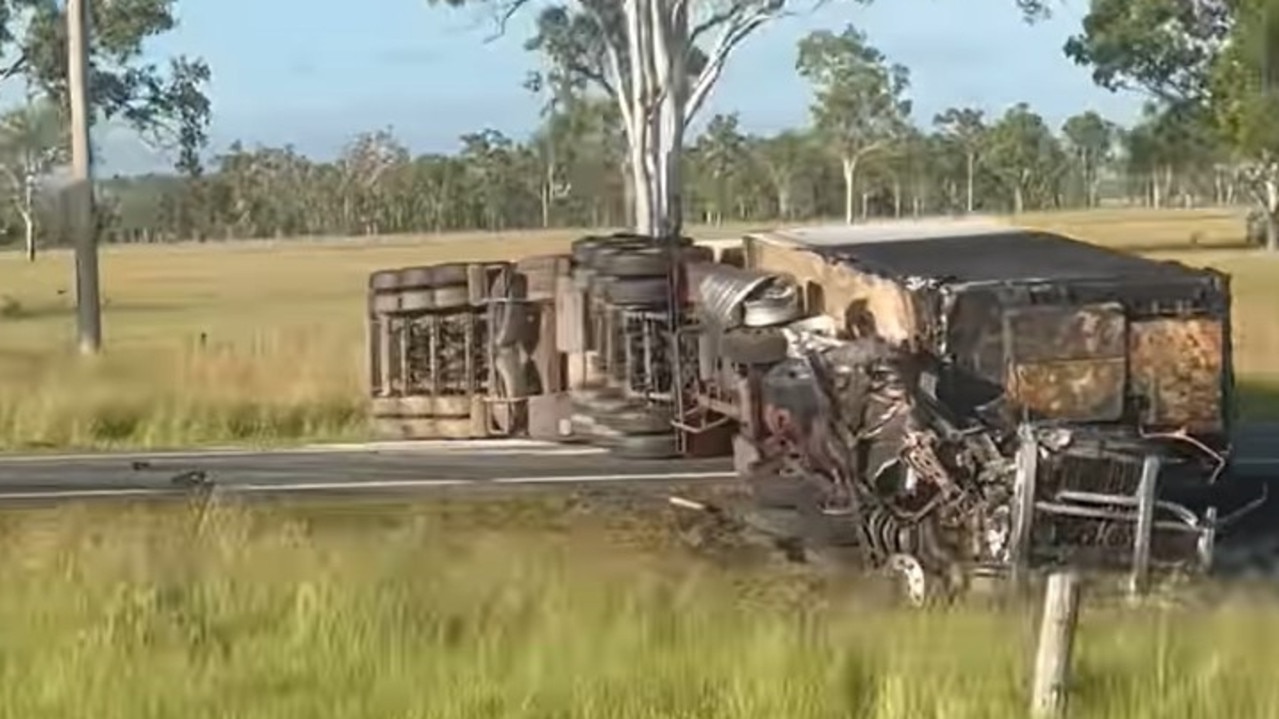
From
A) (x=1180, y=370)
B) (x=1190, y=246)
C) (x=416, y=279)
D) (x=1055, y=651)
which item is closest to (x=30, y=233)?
(x=1190, y=246)

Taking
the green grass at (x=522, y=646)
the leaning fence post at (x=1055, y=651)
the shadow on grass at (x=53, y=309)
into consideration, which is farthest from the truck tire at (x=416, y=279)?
the shadow on grass at (x=53, y=309)

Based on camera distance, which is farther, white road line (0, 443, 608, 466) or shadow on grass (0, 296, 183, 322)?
shadow on grass (0, 296, 183, 322)

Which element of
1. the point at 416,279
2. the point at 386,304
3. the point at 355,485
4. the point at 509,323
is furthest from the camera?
the point at 386,304

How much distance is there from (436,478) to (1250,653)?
36.4ft

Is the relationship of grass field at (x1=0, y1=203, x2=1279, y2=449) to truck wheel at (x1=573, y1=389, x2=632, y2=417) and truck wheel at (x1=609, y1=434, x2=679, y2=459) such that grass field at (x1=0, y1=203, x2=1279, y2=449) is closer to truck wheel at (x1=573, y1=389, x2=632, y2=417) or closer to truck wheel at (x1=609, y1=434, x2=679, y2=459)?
truck wheel at (x1=573, y1=389, x2=632, y2=417)

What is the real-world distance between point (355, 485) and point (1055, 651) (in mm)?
11156

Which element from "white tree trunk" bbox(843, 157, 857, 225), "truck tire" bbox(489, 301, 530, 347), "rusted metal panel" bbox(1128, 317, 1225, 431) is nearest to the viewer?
"rusted metal panel" bbox(1128, 317, 1225, 431)

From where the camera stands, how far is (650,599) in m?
9.98

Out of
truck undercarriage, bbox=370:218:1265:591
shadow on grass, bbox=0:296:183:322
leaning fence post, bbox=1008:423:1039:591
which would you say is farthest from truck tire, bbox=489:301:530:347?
shadow on grass, bbox=0:296:183:322

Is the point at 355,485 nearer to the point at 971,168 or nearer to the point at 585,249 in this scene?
the point at 585,249

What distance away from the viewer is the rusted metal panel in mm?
14164

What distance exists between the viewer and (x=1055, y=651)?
788cm

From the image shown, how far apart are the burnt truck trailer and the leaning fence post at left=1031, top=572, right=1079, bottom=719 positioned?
14.4 ft

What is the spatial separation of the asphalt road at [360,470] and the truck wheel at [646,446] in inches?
4.6
